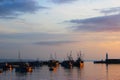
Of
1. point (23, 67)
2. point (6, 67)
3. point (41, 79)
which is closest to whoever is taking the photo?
point (41, 79)

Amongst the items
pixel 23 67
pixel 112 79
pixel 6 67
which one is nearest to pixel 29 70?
pixel 23 67

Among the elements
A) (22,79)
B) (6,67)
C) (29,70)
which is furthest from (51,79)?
(6,67)

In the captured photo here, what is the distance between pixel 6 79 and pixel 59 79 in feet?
60.6

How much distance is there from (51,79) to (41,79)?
3.65 meters

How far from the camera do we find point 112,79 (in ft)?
384

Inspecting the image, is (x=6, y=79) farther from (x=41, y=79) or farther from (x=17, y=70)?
(x=17, y=70)

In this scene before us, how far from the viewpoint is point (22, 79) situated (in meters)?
116

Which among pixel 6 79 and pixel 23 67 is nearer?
pixel 6 79

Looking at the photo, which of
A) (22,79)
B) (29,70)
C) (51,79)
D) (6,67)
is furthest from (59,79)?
(6,67)

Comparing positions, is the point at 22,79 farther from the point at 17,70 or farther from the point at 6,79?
the point at 17,70

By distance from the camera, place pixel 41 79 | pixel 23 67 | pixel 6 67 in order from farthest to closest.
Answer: pixel 6 67, pixel 23 67, pixel 41 79

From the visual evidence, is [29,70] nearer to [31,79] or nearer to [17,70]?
[17,70]

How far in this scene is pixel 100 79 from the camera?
383ft

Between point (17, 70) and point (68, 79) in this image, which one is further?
point (17, 70)
